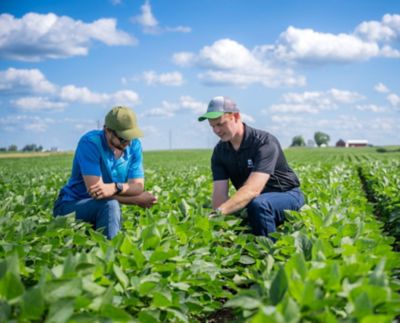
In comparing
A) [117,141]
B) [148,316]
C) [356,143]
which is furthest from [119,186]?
[356,143]

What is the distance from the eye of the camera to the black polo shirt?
5055mm

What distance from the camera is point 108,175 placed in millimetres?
4879

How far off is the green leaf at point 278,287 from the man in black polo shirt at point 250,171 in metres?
2.18

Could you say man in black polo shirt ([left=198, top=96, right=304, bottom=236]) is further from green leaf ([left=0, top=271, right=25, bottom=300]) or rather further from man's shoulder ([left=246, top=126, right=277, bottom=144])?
green leaf ([left=0, top=271, right=25, bottom=300])

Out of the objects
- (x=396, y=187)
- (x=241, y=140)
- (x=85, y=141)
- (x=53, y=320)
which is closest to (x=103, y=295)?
(x=53, y=320)

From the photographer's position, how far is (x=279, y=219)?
520cm

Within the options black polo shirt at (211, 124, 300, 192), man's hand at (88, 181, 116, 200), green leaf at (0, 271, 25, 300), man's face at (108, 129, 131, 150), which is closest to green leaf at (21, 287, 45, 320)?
green leaf at (0, 271, 25, 300)

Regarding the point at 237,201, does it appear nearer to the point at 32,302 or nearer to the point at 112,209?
the point at 112,209

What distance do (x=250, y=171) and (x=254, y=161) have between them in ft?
0.56

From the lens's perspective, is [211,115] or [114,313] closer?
[114,313]

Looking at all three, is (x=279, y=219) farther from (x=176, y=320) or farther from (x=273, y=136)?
(x=176, y=320)

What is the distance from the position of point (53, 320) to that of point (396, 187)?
7.04m

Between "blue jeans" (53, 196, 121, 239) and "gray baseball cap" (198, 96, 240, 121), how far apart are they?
45.6 inches

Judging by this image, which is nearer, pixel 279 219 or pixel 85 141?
pixel 85 141
